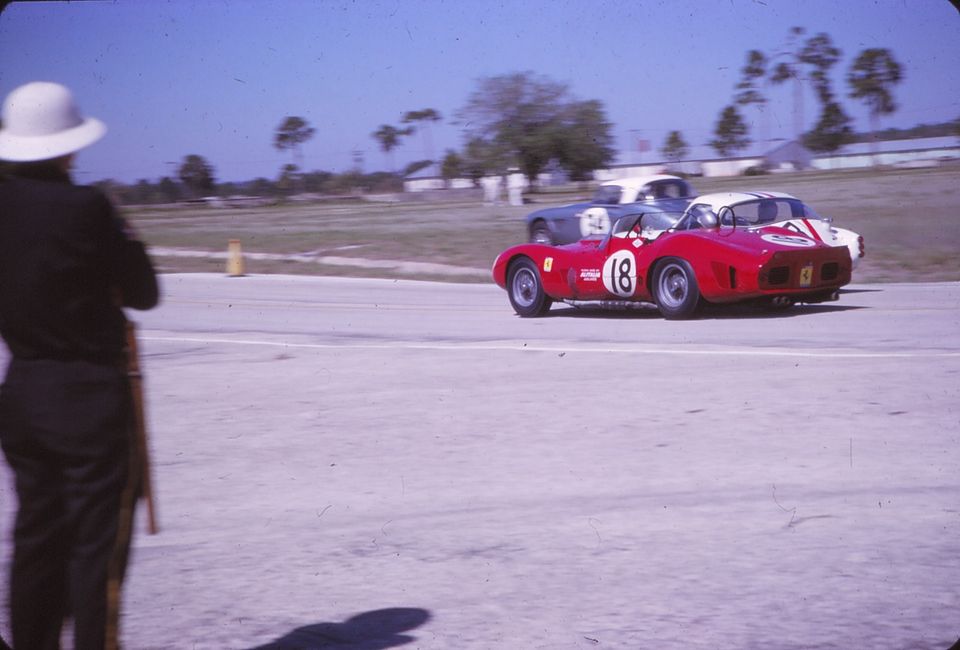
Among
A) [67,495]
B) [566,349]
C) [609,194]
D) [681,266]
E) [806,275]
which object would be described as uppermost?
[609,194]

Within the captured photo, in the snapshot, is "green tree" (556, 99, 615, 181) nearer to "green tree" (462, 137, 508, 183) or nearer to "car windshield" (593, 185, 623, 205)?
"green tree" (462, 137, 508, 183)

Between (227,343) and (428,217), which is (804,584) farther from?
(428,217)

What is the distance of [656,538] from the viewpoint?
16.4 ft

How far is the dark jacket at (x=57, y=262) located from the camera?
3154mm

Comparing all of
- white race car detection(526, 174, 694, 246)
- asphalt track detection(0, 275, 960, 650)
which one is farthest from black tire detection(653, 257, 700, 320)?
white race car detection(526, 174, 694, 246)

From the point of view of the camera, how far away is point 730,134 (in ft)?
171

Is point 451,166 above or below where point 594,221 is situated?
above

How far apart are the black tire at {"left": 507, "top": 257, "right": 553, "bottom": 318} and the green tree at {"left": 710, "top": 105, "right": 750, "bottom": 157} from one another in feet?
126

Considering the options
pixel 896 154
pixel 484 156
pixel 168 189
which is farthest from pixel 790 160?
pixel 168 189

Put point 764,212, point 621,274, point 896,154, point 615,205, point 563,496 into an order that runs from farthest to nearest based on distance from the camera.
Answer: point 896,154, point 615,205, point 764,212, point 621,274, point 563,496

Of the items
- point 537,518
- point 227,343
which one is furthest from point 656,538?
point 227,343

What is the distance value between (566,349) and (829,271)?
11.5 feet

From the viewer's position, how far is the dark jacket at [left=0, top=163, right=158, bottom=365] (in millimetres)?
3154

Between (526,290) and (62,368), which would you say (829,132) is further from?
(62,368)
